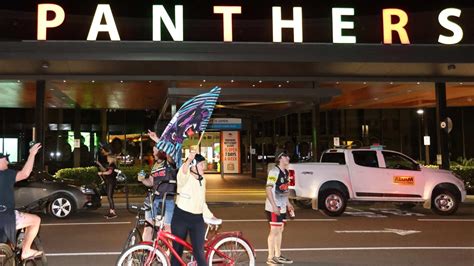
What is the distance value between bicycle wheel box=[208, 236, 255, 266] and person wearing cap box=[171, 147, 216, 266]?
1.50 feet

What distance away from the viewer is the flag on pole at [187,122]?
18.9 ft

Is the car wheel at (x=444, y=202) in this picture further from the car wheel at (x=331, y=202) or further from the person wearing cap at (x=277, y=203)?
the person wearing cap at (x=277, y=203)

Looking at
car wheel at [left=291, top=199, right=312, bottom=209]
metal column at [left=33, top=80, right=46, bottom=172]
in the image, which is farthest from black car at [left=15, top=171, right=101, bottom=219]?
car wheel at [left=291, top=199, right=312, bottom=209]

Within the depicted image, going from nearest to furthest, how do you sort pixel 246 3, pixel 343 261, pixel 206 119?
pixel 206 119 < pixel 343 261 < pixel 246 3

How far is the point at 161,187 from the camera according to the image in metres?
7.32

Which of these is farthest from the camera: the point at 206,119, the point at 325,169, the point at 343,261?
the point at 325,169

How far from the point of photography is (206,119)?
5.87 metres

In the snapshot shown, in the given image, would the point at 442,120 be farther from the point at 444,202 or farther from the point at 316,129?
the point at 444,202

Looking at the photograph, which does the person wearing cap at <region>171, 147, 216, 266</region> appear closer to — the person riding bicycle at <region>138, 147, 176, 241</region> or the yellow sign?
the person riding bicycle at <region>138, 147, 176, 241</region>

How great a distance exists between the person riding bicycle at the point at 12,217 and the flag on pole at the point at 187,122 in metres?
1.92

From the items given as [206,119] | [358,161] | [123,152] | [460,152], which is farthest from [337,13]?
[460,152]

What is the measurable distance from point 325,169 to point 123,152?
23.6 meters

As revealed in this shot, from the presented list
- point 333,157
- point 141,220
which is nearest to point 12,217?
point 141,220

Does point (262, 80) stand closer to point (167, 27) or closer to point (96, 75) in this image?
point (167, 27)
